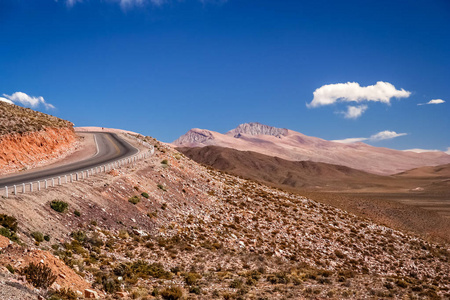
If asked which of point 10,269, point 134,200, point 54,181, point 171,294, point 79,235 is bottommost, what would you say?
point 171,294

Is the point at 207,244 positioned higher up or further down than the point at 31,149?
further down

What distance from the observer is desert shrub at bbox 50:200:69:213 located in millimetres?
20558

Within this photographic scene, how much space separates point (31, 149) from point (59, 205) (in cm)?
2640

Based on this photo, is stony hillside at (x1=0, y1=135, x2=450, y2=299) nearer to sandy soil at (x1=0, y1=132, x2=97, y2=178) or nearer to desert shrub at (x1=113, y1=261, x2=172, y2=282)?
desert shrub at (x1=113, y1=261, x2=172, y2=282)

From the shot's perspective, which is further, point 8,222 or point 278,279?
point 278,279

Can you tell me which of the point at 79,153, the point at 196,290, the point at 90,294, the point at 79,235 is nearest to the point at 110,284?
the point at 90,294

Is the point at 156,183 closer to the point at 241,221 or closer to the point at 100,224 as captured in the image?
the point at 241,221

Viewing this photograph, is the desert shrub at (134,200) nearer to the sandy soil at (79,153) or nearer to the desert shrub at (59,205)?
the desert shrub at (59,205)

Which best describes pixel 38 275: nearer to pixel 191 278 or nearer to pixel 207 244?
pixel 191 278

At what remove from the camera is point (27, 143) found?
4238 centimetres

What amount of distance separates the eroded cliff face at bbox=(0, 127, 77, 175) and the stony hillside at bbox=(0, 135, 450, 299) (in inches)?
550

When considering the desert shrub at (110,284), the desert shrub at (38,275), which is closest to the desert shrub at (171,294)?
the desert shrub at (110,284)

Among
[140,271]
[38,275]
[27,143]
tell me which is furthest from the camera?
[27,143]

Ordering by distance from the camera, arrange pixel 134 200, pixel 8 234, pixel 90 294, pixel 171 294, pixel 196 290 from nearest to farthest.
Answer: pixel 90 294 → pixel 171 294 → pixel 8 234 → pixel 196 290 → pixel 134 200
